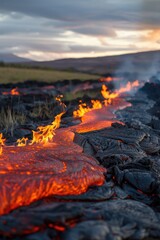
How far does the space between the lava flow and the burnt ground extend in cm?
15

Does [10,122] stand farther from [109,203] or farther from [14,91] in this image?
[14,91]

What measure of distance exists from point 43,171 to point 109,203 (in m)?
1.19

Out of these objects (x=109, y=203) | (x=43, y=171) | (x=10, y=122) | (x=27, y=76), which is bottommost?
(x=27, y=76)

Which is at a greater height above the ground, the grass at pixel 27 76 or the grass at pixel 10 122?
the grass at pixel 10 122

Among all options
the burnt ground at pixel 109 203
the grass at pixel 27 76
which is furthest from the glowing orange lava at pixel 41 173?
the grass at pixel 27 76

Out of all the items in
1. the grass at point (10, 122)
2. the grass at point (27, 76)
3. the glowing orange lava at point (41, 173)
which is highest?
the glowing orange lava at point (41, 173)

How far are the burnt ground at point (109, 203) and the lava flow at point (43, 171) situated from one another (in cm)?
15

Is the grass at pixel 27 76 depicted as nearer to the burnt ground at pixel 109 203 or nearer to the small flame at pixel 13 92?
the small flame at pixel 13 92

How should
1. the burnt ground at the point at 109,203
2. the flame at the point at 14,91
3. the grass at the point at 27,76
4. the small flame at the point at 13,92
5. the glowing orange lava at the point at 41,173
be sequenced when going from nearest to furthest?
the burnt ground at the point at 109,203, the glowing orange lava at the point at 41,173, the small flame at the point at 13,92, the flame at the point at 14,91, the grass at the point at 27,76

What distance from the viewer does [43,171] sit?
6.89 m

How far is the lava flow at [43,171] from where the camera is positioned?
6121mm

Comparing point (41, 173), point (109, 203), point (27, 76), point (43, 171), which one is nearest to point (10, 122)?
point (43, 171)

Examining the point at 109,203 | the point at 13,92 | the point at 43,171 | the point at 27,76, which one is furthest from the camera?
the point at 27,76

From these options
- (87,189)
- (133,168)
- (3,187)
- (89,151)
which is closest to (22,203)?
(3,187)
